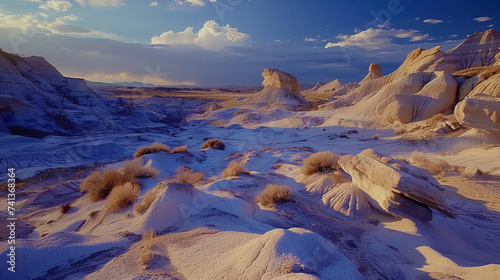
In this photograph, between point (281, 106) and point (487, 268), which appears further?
point (281, 106)

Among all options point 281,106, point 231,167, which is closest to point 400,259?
point 231,167

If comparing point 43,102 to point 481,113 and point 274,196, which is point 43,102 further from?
point 481,113

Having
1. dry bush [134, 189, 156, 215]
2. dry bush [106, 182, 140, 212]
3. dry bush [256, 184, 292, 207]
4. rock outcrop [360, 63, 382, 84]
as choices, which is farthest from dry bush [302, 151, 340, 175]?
rock outcrop [360, 63, 382, 84]

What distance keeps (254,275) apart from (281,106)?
3191 centimetres

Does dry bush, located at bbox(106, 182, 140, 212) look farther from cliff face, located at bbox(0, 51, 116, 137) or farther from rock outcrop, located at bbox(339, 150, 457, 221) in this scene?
cliff face, located at bbox(0, 51, 116, 137)

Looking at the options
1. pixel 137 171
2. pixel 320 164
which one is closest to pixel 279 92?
pixel 320 164

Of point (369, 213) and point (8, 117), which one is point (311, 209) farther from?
point (8, 117)

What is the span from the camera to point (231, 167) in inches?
360

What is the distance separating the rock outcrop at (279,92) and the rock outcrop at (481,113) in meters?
24.8

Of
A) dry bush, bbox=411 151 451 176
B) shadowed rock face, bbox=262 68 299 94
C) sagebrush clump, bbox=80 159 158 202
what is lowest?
sagebrush clump, bbox=80 159 158 202

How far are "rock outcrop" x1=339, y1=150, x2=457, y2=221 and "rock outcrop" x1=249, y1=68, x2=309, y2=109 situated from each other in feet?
95.9

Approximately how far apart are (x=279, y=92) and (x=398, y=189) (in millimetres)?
32970

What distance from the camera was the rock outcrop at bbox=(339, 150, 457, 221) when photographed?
5.00 meters

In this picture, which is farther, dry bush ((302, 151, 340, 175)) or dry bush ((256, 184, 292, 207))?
dry bush ((302, 151, 340, 175))
